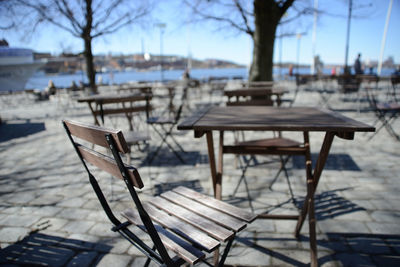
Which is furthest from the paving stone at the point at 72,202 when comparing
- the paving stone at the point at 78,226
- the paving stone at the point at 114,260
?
the paving stone at the point at 114,260

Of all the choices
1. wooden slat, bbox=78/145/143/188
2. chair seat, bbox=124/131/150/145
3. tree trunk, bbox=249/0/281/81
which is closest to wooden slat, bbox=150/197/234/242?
wooden slat, bbox=78/145/143/188

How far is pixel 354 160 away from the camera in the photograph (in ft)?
12.5

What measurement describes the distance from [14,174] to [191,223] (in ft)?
11.9

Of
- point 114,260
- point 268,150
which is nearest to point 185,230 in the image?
point 114,260

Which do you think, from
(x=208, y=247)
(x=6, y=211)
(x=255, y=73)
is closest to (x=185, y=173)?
(x=6, y=211)

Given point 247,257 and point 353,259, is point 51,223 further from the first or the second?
point 353,259

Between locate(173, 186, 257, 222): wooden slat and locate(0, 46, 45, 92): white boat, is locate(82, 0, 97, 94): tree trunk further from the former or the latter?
locate(173, 186, 257, 222): wooden slat

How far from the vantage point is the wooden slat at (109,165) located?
0.96 meters

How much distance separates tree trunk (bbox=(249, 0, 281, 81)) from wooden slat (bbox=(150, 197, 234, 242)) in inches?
264

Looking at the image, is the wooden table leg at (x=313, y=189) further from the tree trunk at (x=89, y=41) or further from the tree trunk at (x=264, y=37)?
the tree trunk at (x=89, y=41)

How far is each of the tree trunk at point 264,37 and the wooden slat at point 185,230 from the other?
22.4 feet

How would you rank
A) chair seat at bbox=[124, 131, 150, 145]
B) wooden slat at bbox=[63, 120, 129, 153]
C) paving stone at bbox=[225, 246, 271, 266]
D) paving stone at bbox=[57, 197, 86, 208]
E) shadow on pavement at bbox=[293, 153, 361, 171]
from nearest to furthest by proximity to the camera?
wooden slat at bbox=[63, 120, 129, 153]
paving stone at bbox=[225, 246, 271, 266]
paving stone at bbox=[57, 197, 86, 208]
chair seat at bbox=[124, 131, 150, 145]
shadow on pavement at bbox=[293, 153, 361, 171]

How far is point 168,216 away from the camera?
58.2 inches

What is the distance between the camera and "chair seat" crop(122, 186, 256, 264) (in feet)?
3.99
